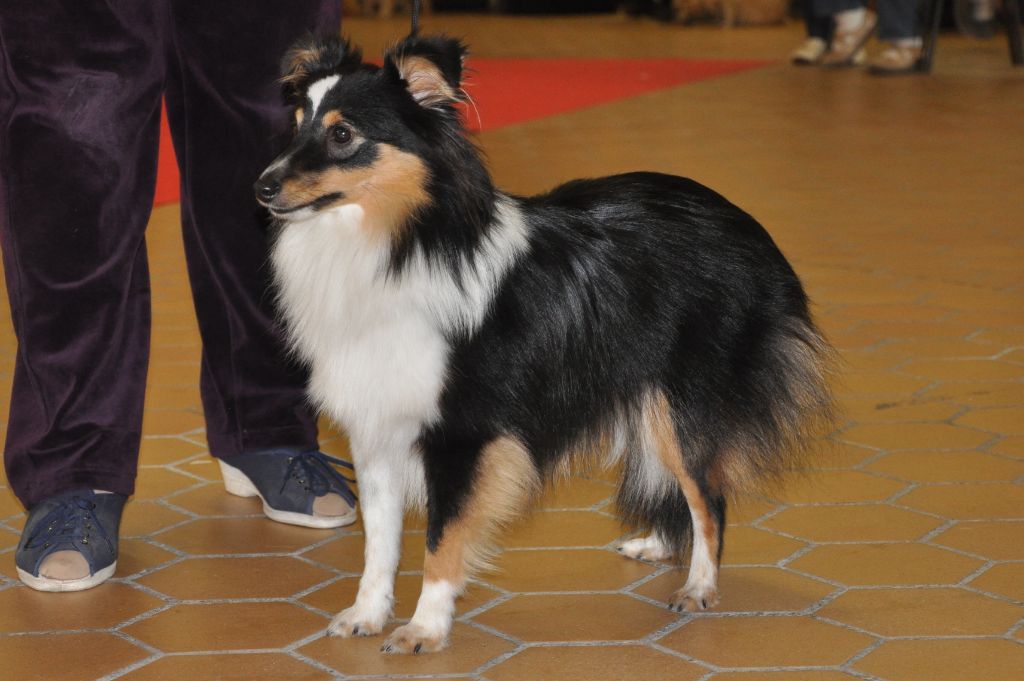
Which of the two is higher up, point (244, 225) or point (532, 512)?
point (244, 225)

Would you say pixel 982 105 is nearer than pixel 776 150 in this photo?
No

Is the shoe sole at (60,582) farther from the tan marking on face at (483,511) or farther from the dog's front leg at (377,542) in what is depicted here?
the tan marking on face at (483,511)

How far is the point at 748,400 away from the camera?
3010 mm

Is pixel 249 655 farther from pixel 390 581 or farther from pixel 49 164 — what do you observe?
pixel 49 164

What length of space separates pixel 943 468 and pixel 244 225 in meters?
1.90

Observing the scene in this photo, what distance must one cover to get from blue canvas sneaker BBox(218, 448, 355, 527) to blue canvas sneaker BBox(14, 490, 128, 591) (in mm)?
398

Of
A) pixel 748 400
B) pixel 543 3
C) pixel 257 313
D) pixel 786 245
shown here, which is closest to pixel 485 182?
pixel 748 400

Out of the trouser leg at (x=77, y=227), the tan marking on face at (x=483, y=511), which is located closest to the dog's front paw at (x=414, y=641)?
the tan marking on face at (x=483, y=511)

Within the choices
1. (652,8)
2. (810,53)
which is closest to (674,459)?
(810,53)

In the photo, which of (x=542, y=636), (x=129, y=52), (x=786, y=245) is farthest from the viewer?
(x=786, y=245)

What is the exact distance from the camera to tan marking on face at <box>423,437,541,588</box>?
2715 mm

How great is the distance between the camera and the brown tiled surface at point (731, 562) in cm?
272

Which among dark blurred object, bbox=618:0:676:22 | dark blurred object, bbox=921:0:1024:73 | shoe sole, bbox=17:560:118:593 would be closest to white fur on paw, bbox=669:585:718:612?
shoe sole, bbox=17:560:118:593

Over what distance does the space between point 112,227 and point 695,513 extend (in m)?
1.41
